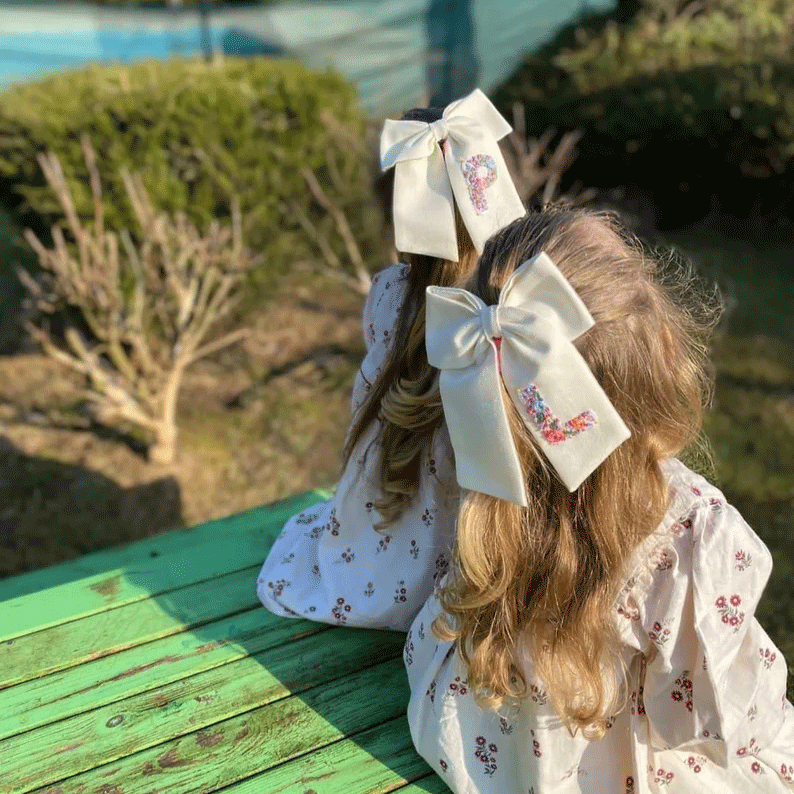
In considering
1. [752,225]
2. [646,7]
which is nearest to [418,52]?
[646,7]

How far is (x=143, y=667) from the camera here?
1834 mm

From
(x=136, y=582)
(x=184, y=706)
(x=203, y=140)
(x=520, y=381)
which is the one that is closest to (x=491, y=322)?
(x=520, y=381)

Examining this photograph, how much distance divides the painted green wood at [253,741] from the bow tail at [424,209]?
36.3 inches

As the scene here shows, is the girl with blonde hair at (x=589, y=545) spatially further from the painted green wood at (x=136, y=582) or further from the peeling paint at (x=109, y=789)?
the painted green wood at (x=136, y=582)

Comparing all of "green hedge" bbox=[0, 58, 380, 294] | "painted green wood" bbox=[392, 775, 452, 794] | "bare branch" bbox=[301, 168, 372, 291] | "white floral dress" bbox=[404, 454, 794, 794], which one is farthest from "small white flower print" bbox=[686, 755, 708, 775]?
"green hedge" bbox=[0, 58, 380, 294]

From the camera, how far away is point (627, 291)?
128cm

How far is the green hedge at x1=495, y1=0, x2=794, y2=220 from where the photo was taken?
543 cm

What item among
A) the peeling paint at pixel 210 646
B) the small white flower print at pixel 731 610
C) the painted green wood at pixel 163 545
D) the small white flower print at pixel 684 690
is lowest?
the painted green wood at pixel 163 545

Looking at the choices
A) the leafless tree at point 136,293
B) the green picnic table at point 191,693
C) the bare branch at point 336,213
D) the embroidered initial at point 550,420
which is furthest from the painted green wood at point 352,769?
the bare branch at point 336,213

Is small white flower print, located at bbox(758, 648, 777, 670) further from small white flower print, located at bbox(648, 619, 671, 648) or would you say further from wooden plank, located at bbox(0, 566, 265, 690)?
wooden plank, located at bbox(0, 566, 265, 690)

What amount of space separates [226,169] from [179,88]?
42 cm

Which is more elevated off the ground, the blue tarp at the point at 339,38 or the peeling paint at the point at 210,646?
the blue tarp at the point at 339,38

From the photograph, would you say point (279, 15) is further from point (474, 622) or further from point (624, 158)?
point (474, 622)

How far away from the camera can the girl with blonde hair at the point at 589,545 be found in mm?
1216
